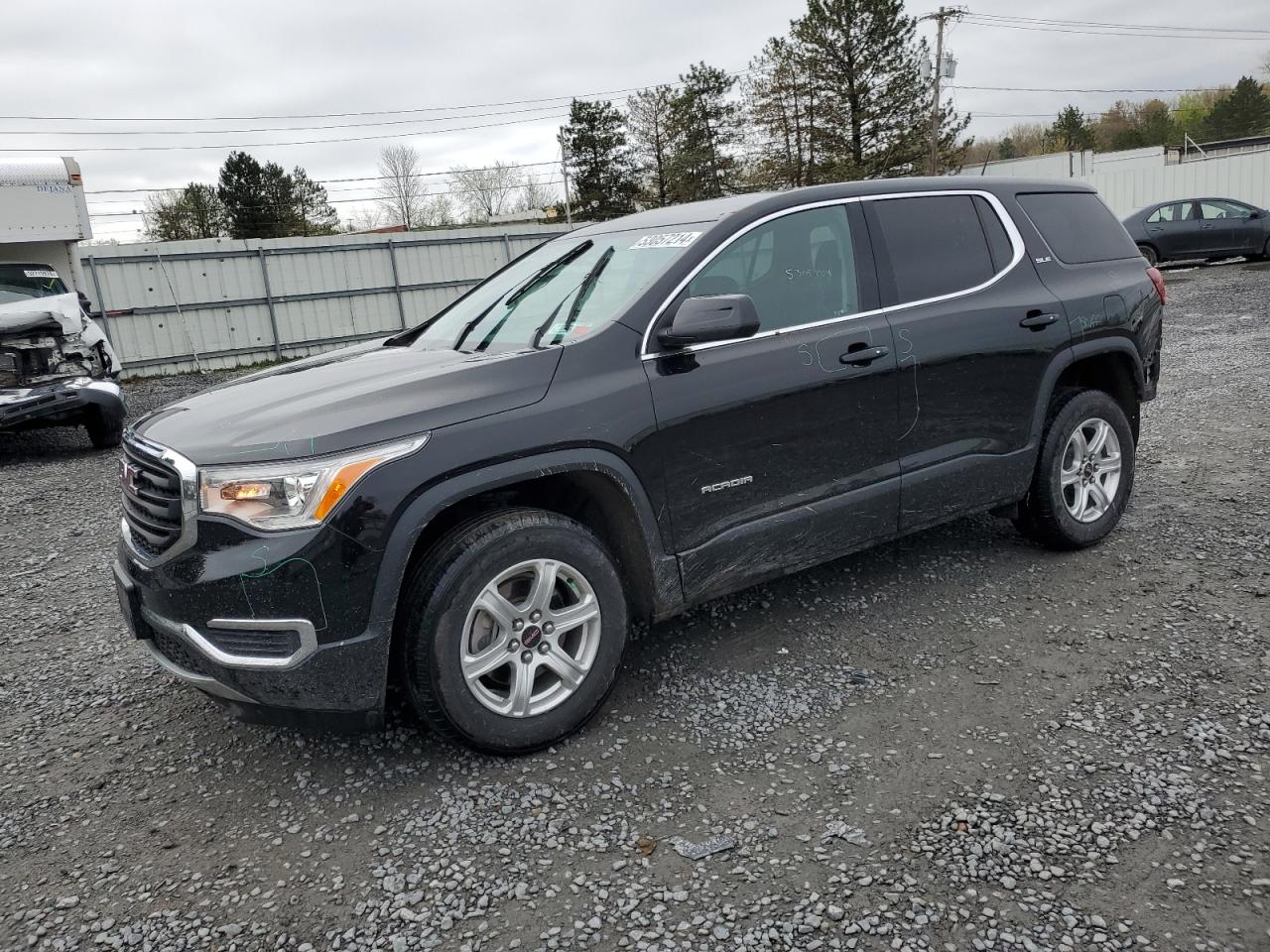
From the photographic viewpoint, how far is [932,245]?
4043 millimetres

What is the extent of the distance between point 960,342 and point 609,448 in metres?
1.75

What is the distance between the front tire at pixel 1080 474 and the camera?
14.2 feet

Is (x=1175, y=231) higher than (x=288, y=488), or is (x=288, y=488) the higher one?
(x=1175, y=231)

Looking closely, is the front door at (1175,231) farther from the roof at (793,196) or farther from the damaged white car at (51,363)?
the damaged white car at (51,363)

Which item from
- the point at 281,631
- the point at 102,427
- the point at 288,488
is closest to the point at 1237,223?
the point at 102,427

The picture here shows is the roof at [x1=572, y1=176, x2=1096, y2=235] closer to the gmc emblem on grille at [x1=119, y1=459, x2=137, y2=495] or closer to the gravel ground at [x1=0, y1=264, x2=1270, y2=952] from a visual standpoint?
the gravel ground at [x1=0, y1=264, x2=1270, y2=952]

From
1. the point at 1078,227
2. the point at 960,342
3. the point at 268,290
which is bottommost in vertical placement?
the point at 960,342

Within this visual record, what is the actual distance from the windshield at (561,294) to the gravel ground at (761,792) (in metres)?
1.38

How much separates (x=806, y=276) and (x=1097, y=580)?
6.50ft

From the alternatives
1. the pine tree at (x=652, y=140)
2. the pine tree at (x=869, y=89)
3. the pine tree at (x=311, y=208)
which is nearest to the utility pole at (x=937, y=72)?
the pine tree at (x=869, y=89)

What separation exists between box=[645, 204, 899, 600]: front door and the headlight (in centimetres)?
105

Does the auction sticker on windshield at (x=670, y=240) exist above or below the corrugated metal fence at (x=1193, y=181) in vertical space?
below

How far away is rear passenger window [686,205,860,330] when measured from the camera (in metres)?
3.50

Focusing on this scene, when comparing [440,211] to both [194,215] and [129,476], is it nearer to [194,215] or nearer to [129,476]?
[194,215]
